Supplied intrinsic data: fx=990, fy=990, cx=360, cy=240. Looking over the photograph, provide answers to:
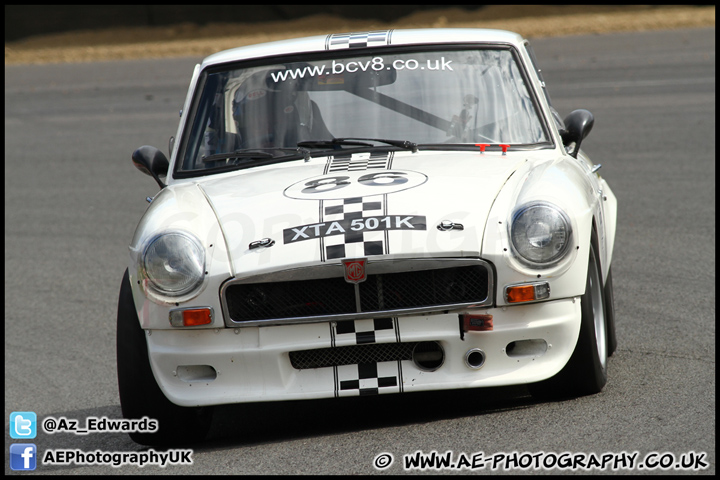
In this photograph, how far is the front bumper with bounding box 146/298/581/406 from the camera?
3.76 m

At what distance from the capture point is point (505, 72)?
16.2 ft

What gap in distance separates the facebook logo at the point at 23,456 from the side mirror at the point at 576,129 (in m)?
2.85

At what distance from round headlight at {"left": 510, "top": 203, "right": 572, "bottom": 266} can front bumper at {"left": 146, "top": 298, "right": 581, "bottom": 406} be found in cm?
19

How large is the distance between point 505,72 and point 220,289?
6.52 feet

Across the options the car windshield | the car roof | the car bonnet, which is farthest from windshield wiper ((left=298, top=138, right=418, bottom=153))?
the car roof

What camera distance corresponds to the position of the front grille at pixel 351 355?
3812 mm

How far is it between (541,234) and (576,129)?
52.7 inches

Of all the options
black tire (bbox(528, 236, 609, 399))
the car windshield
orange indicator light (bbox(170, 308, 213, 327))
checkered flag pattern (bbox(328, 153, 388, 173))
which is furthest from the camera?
the car windshield

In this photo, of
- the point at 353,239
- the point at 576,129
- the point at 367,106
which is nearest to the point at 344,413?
the point at 353,239

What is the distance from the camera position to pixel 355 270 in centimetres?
371

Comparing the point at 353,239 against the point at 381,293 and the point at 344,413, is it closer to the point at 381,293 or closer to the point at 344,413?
the point at 381,293

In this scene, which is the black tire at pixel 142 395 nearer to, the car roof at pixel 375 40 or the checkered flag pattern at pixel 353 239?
the checkered flag pattern at pixel 353 239

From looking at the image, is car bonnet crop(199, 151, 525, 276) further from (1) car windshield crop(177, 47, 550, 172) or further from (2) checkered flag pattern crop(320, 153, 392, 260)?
(1) car windshield crop(177, 47, 550, 172)

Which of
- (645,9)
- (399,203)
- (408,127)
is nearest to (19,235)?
(408,127)
